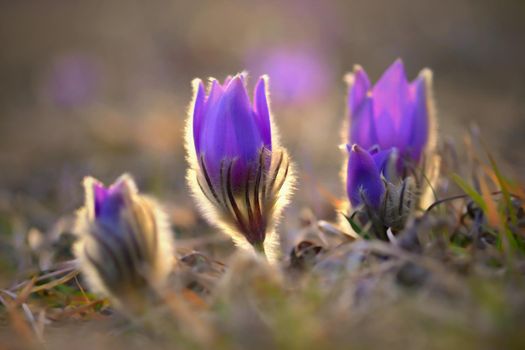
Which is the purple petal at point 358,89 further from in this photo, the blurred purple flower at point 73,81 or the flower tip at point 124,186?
the blurred purple flower at point 73,81

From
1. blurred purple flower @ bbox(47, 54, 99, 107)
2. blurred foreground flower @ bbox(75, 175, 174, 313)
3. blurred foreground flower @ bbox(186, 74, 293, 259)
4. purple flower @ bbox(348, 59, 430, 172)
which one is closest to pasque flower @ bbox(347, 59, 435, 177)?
purple flower @ bbox(348, 59, 430, 172)

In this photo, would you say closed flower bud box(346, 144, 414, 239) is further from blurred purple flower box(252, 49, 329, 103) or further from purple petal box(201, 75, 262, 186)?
blurred purple flower box(252, 49, 329, 103)

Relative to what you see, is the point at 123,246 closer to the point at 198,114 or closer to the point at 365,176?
the point at 198,114

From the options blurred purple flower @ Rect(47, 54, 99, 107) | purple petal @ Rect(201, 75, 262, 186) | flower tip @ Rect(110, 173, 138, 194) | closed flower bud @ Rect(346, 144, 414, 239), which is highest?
blurred purple flower @ Rect(47, 54, 99, 107)

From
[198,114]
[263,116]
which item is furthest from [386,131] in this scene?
[198,114]

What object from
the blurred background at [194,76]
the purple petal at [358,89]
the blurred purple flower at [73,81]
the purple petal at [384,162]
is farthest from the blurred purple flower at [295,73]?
the purple petal at [384,162]

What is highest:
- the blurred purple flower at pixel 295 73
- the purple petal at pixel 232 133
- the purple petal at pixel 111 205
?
the blurred purple flower at pixel 295 73
